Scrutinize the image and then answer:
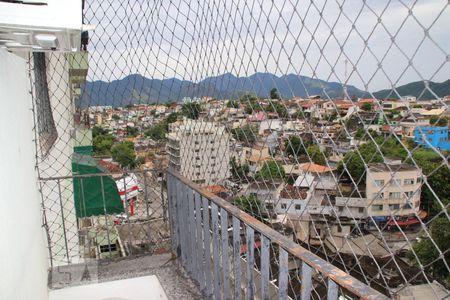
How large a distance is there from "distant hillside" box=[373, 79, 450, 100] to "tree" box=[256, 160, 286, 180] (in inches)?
22.1

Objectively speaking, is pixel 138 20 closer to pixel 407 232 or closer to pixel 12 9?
pixel 12 9

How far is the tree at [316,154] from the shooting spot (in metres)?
1.16

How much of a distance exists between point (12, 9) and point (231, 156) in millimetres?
1189

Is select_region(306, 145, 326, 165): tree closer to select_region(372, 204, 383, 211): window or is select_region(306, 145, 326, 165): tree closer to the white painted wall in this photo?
select_region(372, 204, 383, 211): window

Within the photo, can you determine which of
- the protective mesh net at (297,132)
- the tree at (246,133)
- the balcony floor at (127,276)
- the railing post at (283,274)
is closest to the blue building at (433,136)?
the protective mesh net at (297,132)

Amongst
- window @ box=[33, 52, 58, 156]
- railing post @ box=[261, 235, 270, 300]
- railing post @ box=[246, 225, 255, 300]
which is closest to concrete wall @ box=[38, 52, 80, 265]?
window @ box=[33, 52, 58, 156]

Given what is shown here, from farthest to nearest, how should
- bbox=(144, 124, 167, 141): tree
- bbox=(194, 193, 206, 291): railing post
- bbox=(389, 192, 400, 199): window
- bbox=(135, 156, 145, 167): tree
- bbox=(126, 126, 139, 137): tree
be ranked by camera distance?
1. bbox=(135, 156, 145, 167): tree
2. bbox=(126, 126, 139, 137): tree
3. bbox=(144, 124, 167, 141): tree
4. bbox=(194, 193, 206, 291): railing post
5. bbox=(389, 192, 400, 199): window

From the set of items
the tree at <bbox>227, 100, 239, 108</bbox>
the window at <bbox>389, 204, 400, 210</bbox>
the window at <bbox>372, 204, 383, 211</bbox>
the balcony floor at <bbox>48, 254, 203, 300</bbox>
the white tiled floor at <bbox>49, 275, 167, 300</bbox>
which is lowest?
the white tiled floor at <bbox>49, 275, 167, 300</bbox>

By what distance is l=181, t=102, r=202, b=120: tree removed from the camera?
2195 mm

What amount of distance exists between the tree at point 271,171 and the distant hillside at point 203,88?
0.89 ft

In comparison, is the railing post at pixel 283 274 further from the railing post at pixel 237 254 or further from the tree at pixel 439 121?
the tree at pixel 439 121

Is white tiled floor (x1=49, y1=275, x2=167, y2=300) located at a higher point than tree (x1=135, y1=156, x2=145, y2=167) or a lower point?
lower

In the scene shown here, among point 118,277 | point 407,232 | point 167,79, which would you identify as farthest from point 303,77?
point 118,277

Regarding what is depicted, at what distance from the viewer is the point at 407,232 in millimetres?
823
